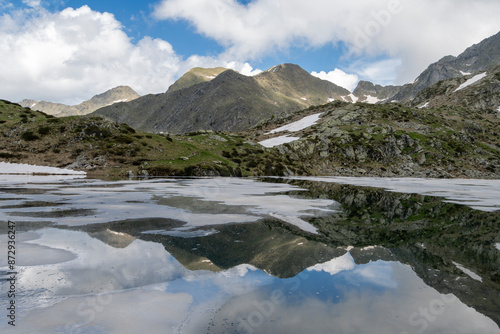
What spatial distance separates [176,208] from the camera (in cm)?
1856

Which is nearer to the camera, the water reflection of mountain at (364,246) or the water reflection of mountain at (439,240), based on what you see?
the water reflection of mountain at (439,240)

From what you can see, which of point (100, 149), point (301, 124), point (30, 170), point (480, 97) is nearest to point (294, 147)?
point (301, 124)

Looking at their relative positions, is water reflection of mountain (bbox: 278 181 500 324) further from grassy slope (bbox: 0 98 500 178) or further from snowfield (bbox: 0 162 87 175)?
snowfield (bbox: 0 162 87 175)

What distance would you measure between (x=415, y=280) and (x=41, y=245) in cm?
1261

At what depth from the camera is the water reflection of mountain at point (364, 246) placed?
309 inches

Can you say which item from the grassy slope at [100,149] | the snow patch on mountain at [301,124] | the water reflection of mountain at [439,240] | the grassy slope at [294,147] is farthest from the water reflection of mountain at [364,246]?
the snow patch on mountain at [301,124]

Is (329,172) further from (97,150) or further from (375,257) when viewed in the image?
(375,257)

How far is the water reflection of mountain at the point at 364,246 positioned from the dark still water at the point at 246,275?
0.17 ft

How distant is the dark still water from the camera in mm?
5426

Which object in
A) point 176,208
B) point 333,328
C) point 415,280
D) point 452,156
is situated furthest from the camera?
point 452,156

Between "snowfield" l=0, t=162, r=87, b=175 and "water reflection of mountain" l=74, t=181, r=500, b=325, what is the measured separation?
1770 inches

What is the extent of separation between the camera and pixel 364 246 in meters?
10.9

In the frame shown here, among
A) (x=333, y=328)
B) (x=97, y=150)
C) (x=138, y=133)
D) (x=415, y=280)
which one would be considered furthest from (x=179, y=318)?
(x=138, y=133)

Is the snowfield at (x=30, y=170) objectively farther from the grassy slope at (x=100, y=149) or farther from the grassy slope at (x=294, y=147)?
the grassy slope at (x=294, y=147)
